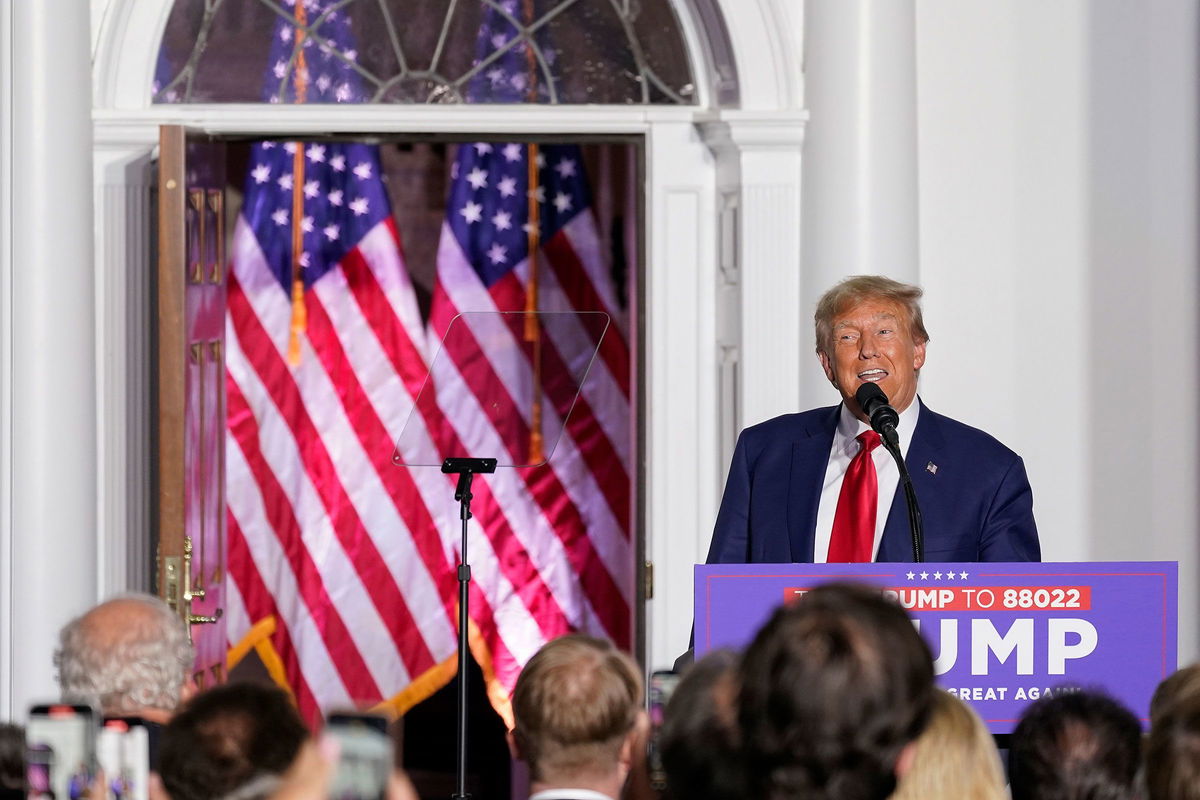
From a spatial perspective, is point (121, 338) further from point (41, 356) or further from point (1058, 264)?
point (1058, 264)

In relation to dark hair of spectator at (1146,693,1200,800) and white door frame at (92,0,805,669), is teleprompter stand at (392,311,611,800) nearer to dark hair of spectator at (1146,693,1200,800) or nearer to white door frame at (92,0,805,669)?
white door frame at (92,0,805,669)

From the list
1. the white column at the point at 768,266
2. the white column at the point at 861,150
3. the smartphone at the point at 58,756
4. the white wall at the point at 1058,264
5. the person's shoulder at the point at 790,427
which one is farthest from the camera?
the white wall at the point at 1058,264

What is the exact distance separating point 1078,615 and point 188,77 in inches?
145

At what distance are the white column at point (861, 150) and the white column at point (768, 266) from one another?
9 centimetres

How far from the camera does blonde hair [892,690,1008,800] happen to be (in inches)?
77.0

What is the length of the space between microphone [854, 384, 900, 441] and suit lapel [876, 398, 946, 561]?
→ 0.38 m

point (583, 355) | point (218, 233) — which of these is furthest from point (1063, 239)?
point (218, 233)

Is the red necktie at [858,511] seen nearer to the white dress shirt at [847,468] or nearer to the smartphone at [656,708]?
the white dress shirt at [847,468]

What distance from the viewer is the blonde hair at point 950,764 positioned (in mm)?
1957

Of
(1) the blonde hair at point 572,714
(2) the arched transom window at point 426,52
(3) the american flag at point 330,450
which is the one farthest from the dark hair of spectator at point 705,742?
(3) the american flag at point 330,450

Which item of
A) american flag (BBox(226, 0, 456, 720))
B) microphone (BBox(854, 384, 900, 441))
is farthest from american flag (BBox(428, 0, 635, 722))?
microphone (BBox(854, 384, 900, 441))

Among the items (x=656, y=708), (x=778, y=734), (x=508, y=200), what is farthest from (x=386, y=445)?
(x=778, y=734)

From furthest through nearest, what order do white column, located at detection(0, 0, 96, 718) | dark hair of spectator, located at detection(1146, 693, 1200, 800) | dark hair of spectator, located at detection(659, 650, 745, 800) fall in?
1. white column, located at detection(0, 0, 96, 718)
2. dark hair of spectator, located at detection(1146, 693, 1200, 800)
3. dark hair of spectator, located at detection(659, 650, 745, 800)

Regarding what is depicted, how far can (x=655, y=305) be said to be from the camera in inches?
221
